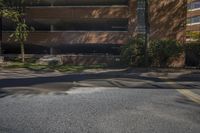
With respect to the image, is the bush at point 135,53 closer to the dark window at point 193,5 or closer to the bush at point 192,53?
the bush at point 192,53

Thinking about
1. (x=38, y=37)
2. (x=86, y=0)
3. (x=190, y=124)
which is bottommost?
(x=190, y=124)

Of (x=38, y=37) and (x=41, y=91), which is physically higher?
(x=38, y=37)

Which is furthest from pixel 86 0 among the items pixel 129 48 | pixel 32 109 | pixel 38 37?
pixel 32 109

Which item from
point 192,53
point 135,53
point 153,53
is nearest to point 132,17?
point 192,53

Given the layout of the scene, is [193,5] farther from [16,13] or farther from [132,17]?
[16,13]

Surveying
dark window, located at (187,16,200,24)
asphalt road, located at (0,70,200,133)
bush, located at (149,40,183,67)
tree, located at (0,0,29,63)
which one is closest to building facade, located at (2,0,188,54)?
tree, located at (0,0,29,63)

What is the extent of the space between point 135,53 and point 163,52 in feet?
7.67

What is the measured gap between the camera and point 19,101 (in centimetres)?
1009

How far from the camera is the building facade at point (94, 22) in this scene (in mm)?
40969

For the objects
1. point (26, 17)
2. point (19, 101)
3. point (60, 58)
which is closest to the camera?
point (19, 101)

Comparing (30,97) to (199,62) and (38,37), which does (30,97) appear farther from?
(38,37)

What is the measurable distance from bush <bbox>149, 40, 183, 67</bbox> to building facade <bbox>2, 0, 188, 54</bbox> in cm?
1168

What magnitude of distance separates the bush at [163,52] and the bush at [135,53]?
818mm

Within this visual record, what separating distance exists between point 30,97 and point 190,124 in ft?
17.6
